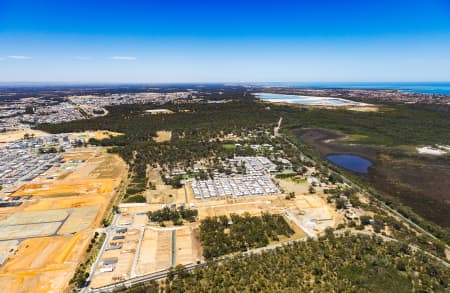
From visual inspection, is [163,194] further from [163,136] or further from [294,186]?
[163,136]

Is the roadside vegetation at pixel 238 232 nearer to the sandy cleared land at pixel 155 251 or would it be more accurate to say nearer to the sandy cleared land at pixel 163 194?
the sandy cleared land at pixel 155 251

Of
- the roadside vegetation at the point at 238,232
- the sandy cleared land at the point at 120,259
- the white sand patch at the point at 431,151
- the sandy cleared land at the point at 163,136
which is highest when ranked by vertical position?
the sandy cleared land at the point at 163,136

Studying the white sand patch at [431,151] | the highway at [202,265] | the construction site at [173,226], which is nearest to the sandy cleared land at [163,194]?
the construction site at [173,226]

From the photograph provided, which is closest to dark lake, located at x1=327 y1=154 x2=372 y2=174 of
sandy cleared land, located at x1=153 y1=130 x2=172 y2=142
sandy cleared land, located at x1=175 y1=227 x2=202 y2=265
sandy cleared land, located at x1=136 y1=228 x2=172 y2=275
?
sandy cleared land, located at x1=175 y1=227 x2=202 y2=265

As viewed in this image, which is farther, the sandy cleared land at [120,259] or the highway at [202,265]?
the sandy cleared land at [120,259]

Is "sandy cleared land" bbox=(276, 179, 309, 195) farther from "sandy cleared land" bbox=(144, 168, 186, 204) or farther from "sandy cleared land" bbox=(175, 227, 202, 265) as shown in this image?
"sandy cleared land" bbox=(175, 227, 202, 265)

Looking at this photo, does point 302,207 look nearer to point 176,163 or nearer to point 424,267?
point 424,267
